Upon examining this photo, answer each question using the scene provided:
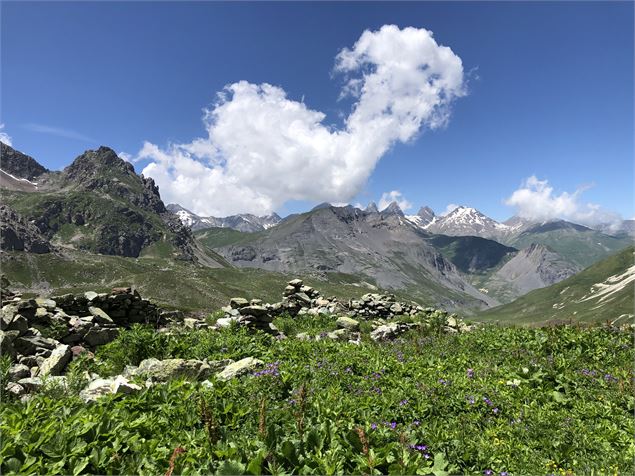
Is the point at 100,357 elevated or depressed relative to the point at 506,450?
elevated

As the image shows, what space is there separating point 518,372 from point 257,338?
942 centimetres

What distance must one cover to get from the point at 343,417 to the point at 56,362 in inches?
367

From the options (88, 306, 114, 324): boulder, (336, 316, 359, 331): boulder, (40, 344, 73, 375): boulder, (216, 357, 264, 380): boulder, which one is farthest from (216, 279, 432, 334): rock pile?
(216, 357, 264, 380): boulder

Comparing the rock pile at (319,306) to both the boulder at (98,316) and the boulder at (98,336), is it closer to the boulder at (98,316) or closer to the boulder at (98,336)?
the boulder at (98,316)

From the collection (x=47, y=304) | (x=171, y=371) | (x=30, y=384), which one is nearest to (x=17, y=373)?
(x=30, y=384)

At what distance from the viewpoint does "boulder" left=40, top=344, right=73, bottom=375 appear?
37.1ft

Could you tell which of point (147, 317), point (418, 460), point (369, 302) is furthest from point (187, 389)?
point (369, 302)

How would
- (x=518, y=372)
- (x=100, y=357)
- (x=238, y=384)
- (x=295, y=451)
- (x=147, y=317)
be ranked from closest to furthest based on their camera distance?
(x=295, y=451) → (x=238, y=384) → (x=518, y=372) → (x=100, y=357) → (x=147, y=317)

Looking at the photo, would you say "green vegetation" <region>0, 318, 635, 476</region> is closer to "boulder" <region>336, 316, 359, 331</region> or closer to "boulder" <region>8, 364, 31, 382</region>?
"boulder" <region>8, 364, 31, 382</region>

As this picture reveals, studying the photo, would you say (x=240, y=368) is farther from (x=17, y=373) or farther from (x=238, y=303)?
(x=238, y=303)

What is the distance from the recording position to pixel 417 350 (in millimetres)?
14945

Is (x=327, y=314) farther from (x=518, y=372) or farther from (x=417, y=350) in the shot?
(x=518, y=372)

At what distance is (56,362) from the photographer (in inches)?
459

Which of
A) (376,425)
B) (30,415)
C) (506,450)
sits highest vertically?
(30,415)
